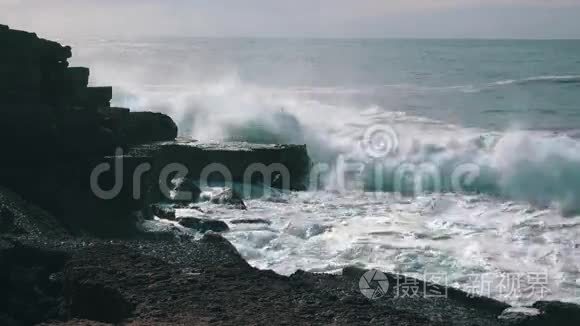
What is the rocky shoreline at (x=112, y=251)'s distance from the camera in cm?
568

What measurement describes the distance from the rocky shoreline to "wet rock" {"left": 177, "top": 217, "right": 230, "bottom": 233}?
2 centimetres

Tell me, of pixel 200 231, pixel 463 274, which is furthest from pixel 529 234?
pixel 200 231

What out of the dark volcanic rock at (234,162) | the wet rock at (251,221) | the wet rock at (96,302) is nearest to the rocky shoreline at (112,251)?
the wet rock at (96,302)

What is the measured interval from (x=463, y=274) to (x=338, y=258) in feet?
5.13

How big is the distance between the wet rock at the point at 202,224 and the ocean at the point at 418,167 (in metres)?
0.18

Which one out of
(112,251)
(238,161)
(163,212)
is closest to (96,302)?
(112,251)

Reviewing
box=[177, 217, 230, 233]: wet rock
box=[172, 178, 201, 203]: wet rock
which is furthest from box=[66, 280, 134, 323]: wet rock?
box=[172, 178, 201, 203]: wet rock

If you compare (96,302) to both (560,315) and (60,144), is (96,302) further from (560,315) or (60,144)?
(60,144)

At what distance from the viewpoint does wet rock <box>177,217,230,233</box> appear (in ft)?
34.7

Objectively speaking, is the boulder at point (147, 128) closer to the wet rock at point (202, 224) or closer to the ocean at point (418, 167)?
the ocean at point (418, 167)

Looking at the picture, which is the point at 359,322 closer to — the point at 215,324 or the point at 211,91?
the point at 215,324

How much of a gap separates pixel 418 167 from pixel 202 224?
8414 millimetres

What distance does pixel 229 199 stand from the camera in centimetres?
1292

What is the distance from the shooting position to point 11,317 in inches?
250
